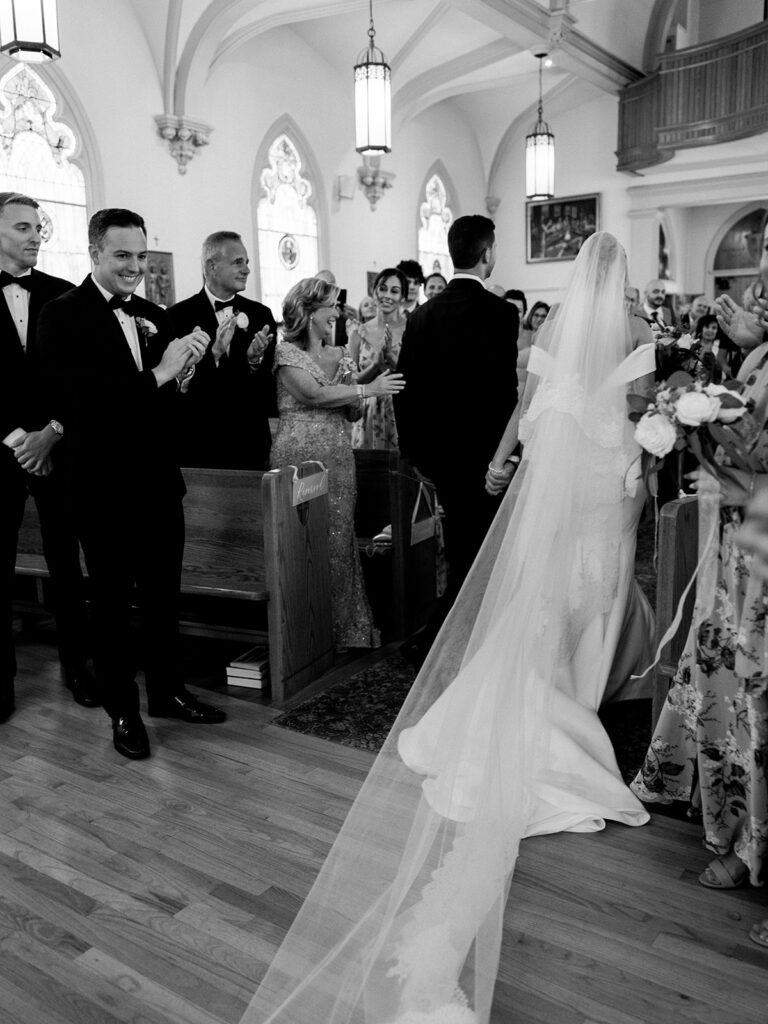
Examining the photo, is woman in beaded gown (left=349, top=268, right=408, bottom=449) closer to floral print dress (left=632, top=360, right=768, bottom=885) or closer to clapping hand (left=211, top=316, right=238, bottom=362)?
clapping hand (left=211, top=316, right=238, bottom=362)

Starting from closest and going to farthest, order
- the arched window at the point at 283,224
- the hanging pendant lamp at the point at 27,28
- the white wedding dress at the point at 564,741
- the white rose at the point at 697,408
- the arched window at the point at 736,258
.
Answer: the white rose at the point at 697,408 → the white wedding dress at the point at 564,741 → the hanging pendant lamp at the point at 27,28 → the arched window at the point at 283,224 → the arched window at the point at 736,258

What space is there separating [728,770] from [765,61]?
37.8 feet

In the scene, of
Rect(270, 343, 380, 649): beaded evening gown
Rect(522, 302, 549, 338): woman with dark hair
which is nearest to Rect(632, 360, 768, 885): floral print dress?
Rect(270, 343, 380, 649): beaded evening gown

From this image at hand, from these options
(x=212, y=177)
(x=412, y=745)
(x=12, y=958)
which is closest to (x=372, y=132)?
(x=212, y=177)

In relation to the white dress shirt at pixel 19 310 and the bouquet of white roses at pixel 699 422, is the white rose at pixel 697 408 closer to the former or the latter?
the bouquet of white roses at pixel 699 422

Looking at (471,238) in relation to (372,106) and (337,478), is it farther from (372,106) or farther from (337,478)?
(372,106)

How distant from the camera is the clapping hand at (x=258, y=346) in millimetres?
4398

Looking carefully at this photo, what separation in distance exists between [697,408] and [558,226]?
47.6 ft

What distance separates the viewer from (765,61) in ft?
37.7

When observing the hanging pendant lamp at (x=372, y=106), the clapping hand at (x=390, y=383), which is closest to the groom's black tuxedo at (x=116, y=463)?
the clapping hand at (x=390, y=383)

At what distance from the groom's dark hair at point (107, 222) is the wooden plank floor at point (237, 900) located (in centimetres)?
200

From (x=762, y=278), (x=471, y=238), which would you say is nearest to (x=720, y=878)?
(x=762, y=278)

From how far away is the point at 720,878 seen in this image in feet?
8.70

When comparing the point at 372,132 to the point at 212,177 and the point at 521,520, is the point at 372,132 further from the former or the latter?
the point at 521,520
